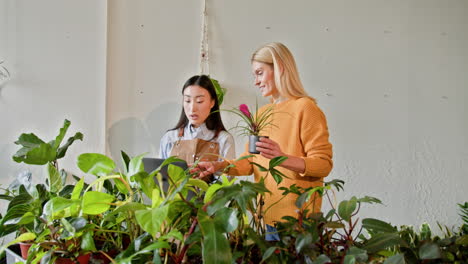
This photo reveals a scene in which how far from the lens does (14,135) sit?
267 centimetres

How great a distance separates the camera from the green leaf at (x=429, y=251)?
0.60m

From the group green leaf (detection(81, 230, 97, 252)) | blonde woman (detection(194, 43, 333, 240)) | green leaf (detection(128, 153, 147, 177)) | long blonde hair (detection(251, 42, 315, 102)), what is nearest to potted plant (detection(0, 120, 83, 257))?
green leaf (detection(81, 230, 97, 252))

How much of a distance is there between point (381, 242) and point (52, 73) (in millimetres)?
2645

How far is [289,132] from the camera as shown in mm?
1597

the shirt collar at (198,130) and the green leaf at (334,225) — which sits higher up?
the green leaf at (334,225)

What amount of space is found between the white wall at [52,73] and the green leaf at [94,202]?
2088 mm

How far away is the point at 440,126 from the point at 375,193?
729 mm

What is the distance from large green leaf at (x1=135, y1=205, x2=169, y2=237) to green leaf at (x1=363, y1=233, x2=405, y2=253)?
0.39m

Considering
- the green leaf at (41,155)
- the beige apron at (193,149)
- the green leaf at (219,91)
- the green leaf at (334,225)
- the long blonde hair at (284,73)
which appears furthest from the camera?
the green leaf at (219,91)

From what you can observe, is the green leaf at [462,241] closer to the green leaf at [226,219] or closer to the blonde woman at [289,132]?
the green leaf at [226,219]

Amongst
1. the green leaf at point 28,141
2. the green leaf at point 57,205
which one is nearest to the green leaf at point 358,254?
the green leaf at point 57,205

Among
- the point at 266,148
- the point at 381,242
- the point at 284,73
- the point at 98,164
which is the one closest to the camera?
the point at 381,242

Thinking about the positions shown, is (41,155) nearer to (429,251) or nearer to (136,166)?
(136,166)

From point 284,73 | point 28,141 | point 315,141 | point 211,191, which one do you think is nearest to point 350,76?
point 284,73
